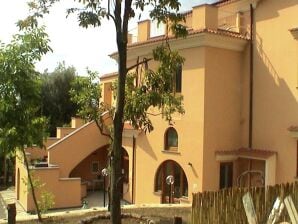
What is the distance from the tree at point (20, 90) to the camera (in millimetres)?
9688

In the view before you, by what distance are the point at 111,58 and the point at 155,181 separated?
7650 mm

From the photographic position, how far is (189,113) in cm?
1931

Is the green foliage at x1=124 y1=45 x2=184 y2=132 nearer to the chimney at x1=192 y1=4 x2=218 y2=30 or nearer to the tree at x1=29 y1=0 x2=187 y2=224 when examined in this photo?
the tree at x1=29 y1=0 x2=187 y2=224

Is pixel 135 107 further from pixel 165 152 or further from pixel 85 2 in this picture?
pixel 165 152

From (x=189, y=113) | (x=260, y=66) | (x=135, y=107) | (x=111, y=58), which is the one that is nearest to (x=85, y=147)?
(x=111, y=58)

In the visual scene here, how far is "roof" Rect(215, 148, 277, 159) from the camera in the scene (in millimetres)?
18214

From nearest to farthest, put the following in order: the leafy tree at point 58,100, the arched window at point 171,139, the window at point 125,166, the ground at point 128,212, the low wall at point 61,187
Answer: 1. the ground at point 128,212
2. the arched window at point 171,139
3. the low wall at point 61,187
4. the window at point 125,166
5. the leafy tree at point 58,100

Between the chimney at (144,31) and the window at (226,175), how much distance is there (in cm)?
726

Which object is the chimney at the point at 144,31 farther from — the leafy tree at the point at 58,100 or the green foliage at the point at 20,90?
the leafy tree at the point at 58,100

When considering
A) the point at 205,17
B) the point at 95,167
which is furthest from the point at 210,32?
the point at 95,167

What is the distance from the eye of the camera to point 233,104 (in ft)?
64.6

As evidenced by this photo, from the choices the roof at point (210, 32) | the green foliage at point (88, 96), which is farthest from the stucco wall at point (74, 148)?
the green foliage at point (88, 96)

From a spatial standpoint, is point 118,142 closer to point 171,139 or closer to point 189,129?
point 189,129

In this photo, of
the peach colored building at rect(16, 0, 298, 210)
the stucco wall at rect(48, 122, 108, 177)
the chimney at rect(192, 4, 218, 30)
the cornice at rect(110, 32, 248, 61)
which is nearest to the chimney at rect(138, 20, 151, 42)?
the peach colored building at rect(16, 0, 298, 210)
